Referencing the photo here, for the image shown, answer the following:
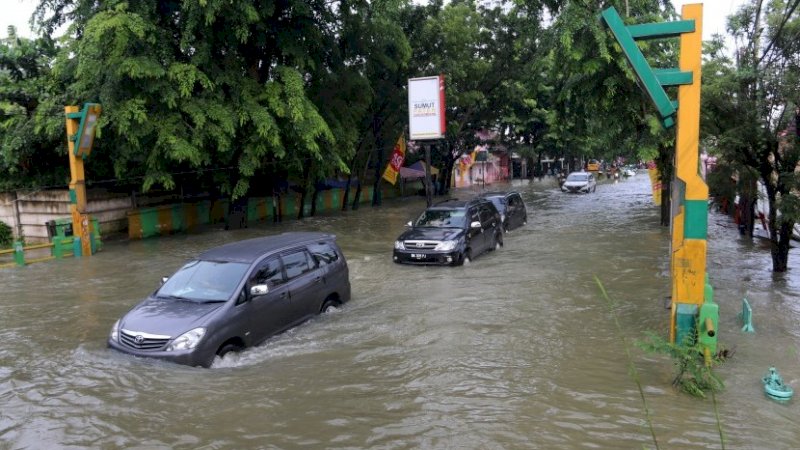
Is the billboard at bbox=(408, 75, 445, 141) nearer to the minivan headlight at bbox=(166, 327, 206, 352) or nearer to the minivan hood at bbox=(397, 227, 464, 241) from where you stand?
the minivan hood at bbox=(397, 227, 464, 241)

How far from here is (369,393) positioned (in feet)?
21.5

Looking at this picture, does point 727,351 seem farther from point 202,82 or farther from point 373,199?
point 373,199

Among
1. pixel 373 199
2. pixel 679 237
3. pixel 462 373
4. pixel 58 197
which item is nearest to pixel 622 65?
pixel 679 237

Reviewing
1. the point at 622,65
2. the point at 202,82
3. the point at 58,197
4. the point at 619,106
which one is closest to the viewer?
the point at 622,65

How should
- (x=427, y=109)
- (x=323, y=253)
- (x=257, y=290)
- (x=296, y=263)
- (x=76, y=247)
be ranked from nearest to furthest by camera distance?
(x=257, y=290), (x=296, y=263), (x=323, y=253), (x=76, y=247), (x=427, y=109)

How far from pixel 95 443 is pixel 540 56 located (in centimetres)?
1239

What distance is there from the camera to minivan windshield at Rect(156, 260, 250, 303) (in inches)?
306

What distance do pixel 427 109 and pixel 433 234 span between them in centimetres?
811

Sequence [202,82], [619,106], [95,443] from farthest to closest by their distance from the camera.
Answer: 1. [202,82]
2. [619,106]
3. [95,443]

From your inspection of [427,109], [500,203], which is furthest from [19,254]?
[500,203]

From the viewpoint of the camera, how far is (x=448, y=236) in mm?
14039

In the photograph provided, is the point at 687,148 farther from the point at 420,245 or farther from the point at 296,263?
the point at 420,245

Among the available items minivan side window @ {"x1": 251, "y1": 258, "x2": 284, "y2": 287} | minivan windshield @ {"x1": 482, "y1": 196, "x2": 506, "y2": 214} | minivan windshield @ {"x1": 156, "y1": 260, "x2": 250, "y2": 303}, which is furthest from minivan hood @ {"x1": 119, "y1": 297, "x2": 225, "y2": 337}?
minivan windshield @ {"x1": 482, "y1": 196, "x2": 506, "y2": 214}

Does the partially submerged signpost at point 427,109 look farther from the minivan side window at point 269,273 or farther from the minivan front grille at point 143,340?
the minivan front grille at point 143,340
